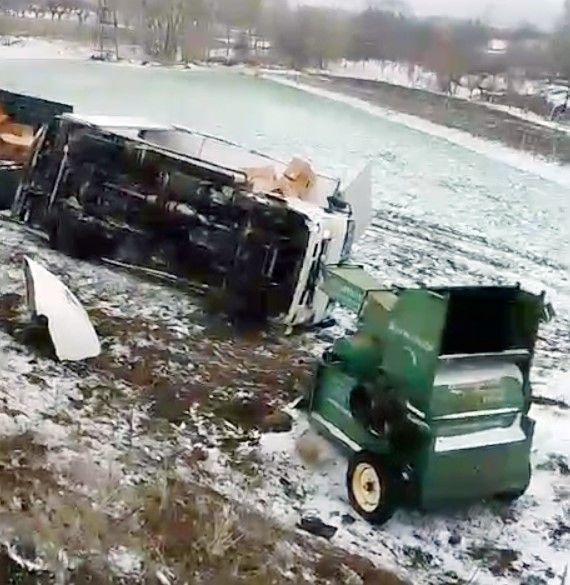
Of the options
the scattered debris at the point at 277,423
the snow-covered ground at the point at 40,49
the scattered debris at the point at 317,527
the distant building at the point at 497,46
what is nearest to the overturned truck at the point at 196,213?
the scattered debris at the point at 277,423

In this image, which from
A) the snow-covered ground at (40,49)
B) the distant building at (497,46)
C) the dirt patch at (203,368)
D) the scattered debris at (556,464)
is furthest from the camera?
the distant building at (497,46)

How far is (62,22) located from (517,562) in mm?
68388

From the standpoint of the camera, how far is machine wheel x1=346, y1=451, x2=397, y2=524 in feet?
18.0

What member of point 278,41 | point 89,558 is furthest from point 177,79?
point 89,558

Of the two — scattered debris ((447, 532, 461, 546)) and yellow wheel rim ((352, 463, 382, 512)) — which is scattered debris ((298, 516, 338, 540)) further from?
scattered debris ((447, 532, 461, 546))

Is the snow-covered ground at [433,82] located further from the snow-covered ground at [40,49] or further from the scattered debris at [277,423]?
the scattered debris at [277,423]

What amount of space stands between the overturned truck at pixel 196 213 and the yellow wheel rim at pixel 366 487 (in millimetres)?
2927

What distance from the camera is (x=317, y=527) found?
5492 mm

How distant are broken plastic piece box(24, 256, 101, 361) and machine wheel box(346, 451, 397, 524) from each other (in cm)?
261

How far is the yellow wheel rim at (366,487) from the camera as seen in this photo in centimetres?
557

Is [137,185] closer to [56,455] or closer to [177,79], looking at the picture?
[56,455]

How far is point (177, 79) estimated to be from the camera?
46.1 meters

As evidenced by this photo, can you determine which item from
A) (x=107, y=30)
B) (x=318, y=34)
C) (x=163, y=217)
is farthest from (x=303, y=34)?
(x=163, y=217)

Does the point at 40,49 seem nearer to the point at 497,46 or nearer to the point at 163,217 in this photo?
the point at 497,46
